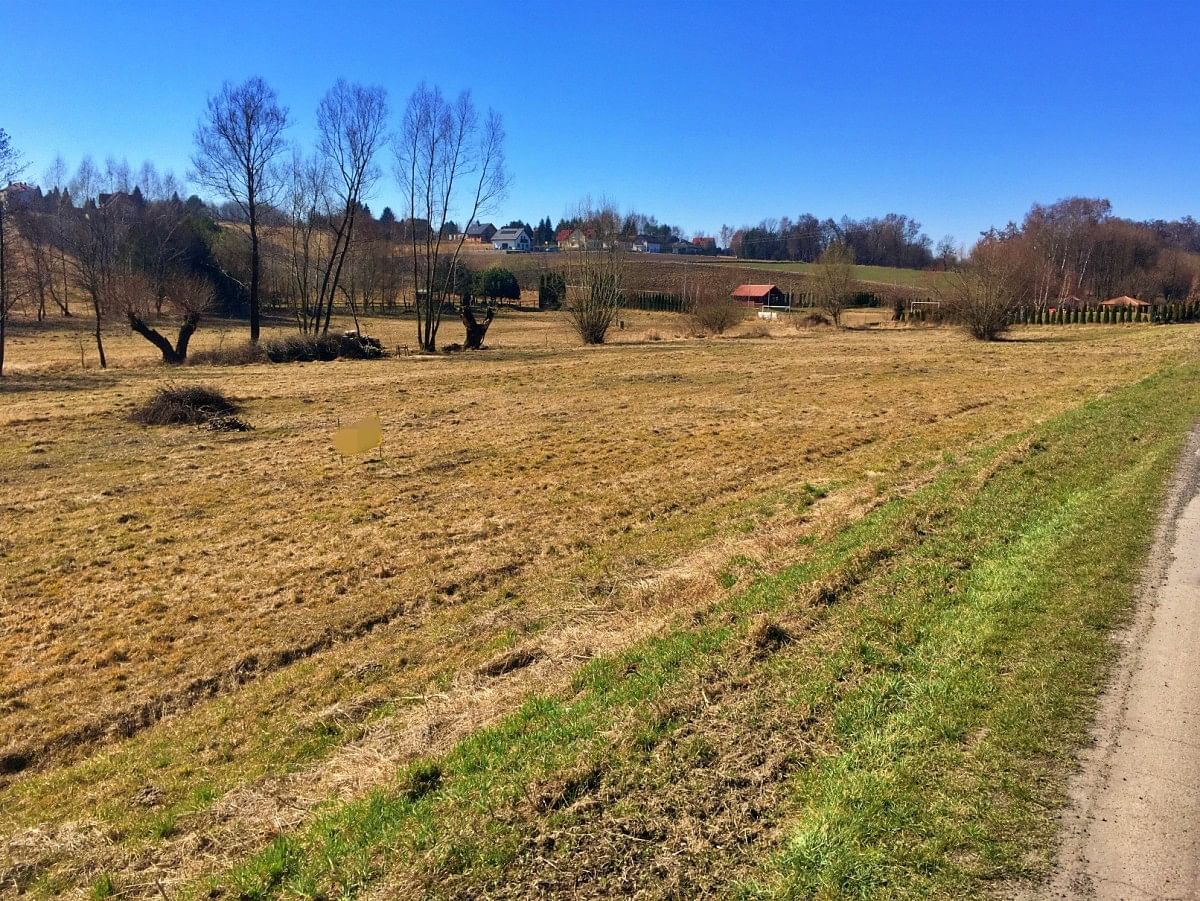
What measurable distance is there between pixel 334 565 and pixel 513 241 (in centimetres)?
14594

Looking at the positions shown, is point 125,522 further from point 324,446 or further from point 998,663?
point 998,663

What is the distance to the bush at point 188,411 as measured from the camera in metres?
16.6

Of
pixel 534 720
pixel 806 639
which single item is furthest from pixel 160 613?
pixel 806 639

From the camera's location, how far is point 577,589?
757cm

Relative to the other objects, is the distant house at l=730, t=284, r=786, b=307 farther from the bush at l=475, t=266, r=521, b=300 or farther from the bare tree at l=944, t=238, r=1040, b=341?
the bare tree at l=944, t=238, r=1040, b=341

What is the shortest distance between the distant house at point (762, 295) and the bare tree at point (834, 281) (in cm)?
2083

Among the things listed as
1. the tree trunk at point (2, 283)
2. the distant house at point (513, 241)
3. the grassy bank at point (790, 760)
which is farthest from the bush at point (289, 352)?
the distant house at point (513, 241)

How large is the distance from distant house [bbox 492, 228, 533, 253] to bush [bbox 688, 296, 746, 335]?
99216mm

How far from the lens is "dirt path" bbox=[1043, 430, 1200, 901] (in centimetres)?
271

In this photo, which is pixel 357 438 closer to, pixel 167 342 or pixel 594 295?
pixel 167 342

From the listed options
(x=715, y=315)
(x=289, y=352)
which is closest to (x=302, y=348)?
(x=289, y=352)

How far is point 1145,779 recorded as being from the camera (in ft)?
10.7

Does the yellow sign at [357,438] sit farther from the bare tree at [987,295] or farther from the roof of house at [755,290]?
the roof of house at [755,290]

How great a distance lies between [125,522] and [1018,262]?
2085 inches
